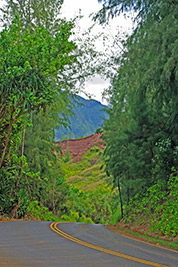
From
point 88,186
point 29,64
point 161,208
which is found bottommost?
point 161,208

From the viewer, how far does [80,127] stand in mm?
143750

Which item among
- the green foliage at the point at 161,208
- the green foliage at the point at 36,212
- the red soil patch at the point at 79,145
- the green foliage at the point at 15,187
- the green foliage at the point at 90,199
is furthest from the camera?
the red soil patch at the point at 79,145

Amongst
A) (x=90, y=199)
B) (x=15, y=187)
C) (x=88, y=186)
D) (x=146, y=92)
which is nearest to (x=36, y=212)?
(x=15, y=187)

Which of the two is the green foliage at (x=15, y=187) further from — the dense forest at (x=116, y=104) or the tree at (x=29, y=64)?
the tree at (x=29, y=64)

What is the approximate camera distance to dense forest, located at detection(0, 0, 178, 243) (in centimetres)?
1227

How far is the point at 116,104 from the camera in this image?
817 inches

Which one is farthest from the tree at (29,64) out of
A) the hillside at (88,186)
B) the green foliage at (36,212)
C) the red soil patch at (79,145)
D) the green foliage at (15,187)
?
the red soil patch at (79,145)

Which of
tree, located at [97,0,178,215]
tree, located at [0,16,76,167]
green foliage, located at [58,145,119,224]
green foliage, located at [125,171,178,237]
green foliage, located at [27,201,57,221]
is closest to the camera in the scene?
tree, located at [97,0,178,215]

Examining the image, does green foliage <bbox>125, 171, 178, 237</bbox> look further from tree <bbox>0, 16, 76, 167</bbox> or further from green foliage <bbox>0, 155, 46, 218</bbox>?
green foliage <bbox>0, 155, 46, 218</bbox>

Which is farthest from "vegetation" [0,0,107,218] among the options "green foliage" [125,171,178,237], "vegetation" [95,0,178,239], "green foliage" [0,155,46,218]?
"green foliage" [125,171,178,237]

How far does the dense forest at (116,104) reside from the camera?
12273mm

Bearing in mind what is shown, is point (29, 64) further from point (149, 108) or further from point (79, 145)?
point (79, 145)

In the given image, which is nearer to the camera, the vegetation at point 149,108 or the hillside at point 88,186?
the vegetation at point 149,108

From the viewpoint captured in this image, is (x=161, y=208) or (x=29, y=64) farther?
(x=29, y=64)
